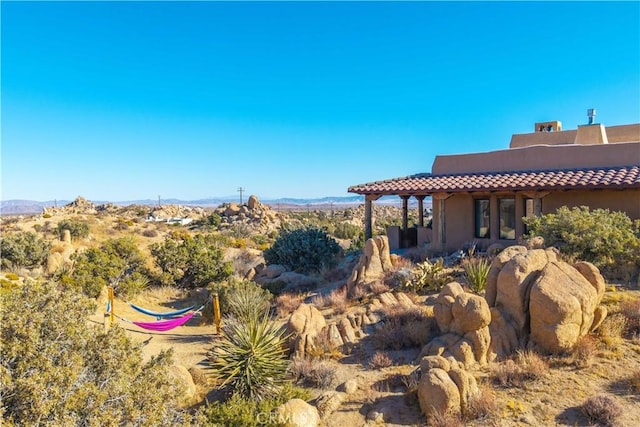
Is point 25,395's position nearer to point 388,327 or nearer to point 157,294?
point 388,327

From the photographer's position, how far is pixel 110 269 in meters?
15.8

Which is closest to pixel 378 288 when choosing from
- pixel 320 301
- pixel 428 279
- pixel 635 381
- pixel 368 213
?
pixel 428 279

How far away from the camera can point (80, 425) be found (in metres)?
3.93

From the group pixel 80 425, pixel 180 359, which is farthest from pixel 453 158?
pixel 80 425

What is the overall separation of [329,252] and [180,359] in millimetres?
9277

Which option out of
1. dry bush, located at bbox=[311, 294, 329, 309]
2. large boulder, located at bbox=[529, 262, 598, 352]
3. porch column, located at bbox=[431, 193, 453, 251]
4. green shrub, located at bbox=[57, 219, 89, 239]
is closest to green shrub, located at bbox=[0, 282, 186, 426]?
large boulder, located at bbox=[529, 262, 598, 352]

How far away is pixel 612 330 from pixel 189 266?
48.3ft

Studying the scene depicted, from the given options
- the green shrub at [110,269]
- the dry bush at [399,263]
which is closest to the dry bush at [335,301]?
the dry bush at [399,263]

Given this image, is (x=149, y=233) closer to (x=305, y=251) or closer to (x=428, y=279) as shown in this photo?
(x=305, y=251)

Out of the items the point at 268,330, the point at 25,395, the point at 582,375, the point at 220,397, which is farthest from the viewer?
the point at 268,330

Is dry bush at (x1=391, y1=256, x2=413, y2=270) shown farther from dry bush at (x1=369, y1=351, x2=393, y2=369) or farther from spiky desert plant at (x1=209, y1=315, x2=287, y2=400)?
spiky desert plant at (x1=209, y1=315, x2=287, y2=400)

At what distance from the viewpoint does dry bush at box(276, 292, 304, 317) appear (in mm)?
11998

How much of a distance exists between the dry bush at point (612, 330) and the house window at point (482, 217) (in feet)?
28.0

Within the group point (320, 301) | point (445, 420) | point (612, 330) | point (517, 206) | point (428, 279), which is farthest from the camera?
point (517, 206)
